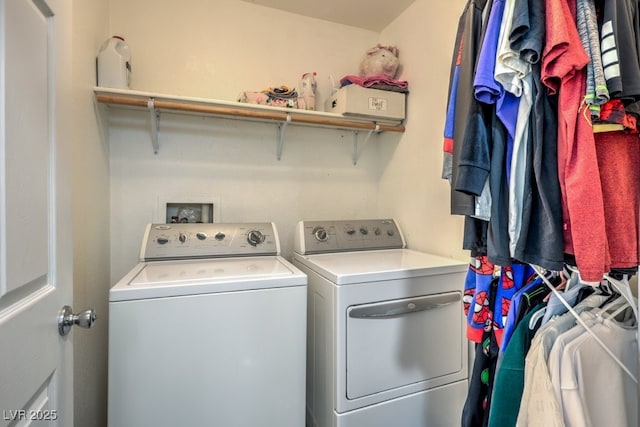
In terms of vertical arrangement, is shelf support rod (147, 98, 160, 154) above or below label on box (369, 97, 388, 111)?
below

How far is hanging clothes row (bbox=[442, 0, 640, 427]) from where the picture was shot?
667mm

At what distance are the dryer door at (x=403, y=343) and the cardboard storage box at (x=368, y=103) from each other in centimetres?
114

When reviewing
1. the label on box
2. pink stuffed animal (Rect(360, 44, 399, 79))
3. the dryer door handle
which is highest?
pink stuffed animal (Rect(360, 44, 399, 79))

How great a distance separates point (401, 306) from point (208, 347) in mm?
799

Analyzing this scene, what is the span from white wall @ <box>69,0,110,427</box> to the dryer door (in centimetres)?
103

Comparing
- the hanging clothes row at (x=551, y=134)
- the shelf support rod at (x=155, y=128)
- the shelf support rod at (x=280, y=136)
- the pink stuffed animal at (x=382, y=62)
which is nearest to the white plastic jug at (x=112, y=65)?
the shelf support rod at (x=155, y=128)

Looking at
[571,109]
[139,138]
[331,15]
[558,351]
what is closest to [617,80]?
[571,109]

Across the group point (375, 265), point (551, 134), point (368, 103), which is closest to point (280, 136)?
point (368, 103)

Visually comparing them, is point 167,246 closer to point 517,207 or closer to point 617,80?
point 517,207

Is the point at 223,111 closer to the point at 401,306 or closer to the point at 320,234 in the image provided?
the point at 320,234

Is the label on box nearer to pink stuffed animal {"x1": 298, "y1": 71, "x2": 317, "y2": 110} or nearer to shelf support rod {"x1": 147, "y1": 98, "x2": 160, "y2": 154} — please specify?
pink stuffed animal {"x1": 298, "y1": 71, "x2": 317, "y2": 110}

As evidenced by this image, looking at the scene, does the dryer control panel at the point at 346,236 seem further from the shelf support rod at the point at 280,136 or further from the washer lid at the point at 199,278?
the shelf support rod at the point at 280,136

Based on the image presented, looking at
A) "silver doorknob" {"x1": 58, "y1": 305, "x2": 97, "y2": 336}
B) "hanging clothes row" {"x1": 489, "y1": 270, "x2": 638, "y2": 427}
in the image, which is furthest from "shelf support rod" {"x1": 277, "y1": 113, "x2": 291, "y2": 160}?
"hanging clothes row" {"x1": 489, "y1": 270, "x2": 638, "y2": 427}

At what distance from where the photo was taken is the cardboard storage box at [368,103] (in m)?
1.80
